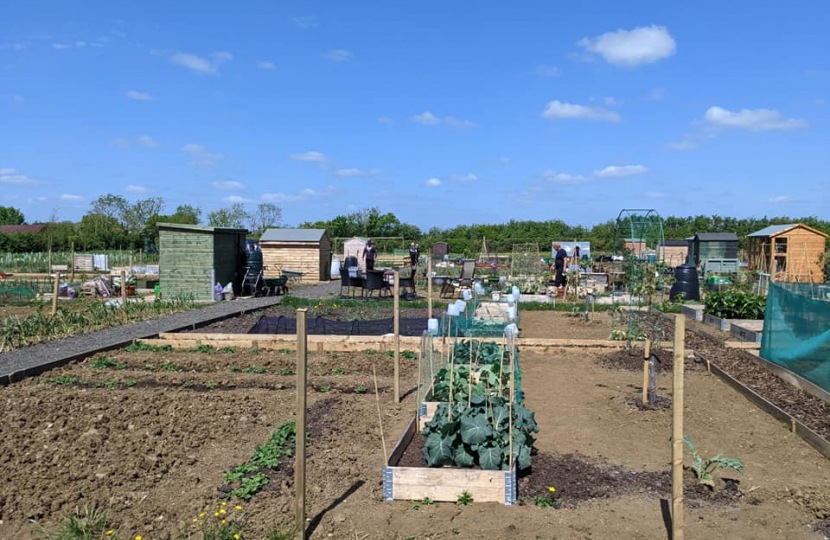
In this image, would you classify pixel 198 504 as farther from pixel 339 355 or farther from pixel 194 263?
pixel 194 263

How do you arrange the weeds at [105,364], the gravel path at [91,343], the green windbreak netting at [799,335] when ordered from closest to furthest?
the green windbreak netting at [799,335], the gravel path at [91,343], the weeds at [105,364]

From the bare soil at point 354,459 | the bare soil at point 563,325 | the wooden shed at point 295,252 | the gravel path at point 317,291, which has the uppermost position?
the wooden shed at point 295,252

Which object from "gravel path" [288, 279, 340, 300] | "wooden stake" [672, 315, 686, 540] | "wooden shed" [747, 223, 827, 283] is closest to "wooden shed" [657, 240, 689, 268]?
"wooden shed" [747, 223, 827, 283]

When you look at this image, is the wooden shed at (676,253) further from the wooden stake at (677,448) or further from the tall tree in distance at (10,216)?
the tall tree in distance at (10,216)

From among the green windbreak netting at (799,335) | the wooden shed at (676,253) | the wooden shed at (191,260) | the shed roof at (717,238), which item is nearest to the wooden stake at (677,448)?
the green windbreak netting at (799,335)

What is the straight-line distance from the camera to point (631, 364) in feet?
30.9

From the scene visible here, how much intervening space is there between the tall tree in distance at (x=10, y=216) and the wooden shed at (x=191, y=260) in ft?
266

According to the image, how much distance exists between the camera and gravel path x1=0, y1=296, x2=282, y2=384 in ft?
28.4

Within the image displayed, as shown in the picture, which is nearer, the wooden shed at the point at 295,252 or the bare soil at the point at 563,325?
the bare soil at the point at 563,325

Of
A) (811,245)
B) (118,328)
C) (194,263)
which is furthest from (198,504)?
(811,245)

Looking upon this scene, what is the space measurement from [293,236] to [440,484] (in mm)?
23078

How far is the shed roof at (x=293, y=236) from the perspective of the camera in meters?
26.5

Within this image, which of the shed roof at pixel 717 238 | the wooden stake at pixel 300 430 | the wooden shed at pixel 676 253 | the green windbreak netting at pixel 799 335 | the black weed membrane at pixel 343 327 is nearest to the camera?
the wooden stake at pixel 300 430

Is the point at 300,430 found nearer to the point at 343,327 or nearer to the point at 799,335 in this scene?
the point at 799,335
